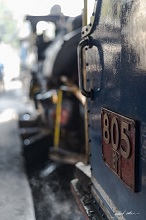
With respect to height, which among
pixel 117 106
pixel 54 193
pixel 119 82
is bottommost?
pixel 54 193

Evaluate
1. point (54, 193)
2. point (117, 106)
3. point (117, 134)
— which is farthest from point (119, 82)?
point (54, 193)

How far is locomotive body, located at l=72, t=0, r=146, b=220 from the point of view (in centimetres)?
113

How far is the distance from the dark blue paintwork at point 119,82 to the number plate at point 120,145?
0.03 meters

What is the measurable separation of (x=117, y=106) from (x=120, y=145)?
0.18 meters

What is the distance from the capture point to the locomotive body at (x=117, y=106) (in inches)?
44.5

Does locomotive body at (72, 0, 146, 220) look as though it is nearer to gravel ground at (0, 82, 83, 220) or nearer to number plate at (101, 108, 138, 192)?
number plate at (101, 108, 138, 192)

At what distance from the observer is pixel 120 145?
4.35 ft

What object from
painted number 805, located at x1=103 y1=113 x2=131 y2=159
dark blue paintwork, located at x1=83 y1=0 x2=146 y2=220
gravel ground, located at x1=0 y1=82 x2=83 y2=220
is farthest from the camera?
gravel ground, located at x1=0 y1=82 x2=83 y2=220

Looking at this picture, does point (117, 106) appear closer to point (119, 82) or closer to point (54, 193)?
point (119, 82)

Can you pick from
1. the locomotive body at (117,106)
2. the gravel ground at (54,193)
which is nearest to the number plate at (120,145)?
the locomotive body at (117,106)

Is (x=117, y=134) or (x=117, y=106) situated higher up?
(x=117, y=106)

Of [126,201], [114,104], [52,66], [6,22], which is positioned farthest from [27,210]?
[6,22]

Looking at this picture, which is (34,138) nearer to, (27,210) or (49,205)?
(49,205)

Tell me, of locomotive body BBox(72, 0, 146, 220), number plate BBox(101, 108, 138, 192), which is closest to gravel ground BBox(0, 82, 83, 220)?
locomotive body BBox(72, 0, 146, 220)
